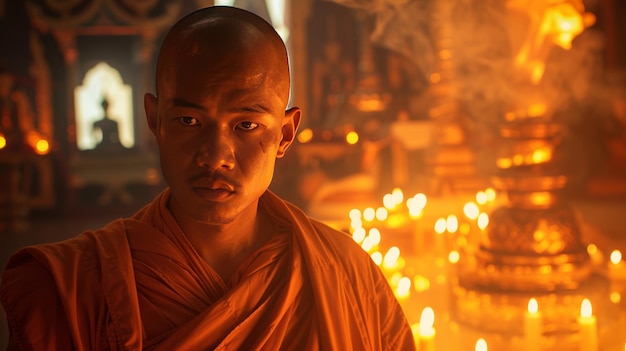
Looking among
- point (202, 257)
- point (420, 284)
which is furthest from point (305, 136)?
point (202, 257)

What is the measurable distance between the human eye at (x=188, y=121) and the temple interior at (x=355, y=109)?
3080 millimetres

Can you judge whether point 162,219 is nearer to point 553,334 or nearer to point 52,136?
point 553,334

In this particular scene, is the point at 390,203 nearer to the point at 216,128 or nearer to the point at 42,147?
the point at 216,128

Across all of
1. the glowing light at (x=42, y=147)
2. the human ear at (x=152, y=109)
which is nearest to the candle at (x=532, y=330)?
the human ear at (x=152, y=109)

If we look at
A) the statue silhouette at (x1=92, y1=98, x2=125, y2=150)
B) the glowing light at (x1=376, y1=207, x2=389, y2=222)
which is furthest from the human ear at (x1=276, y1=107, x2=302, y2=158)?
the statue silhouette at (x1=92, y1=98, x2=125, y2=150)

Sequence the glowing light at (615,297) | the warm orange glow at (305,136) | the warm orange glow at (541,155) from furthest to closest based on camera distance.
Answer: the warm orange glow at (305,136) → the glowing light at (615,297) → the warm orange glow at (541,155)

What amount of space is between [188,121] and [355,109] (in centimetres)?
644

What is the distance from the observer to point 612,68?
7.81m

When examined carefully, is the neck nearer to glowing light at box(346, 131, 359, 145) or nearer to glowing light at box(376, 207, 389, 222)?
glowing light at box(376, 207, 389, 222)

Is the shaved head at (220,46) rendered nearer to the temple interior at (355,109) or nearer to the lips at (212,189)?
the lips at (212,189)

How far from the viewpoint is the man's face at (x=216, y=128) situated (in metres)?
1.30

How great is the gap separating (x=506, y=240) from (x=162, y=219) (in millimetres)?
2110

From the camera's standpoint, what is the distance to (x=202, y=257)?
1395mm

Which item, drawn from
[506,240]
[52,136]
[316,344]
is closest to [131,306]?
[316,344]
